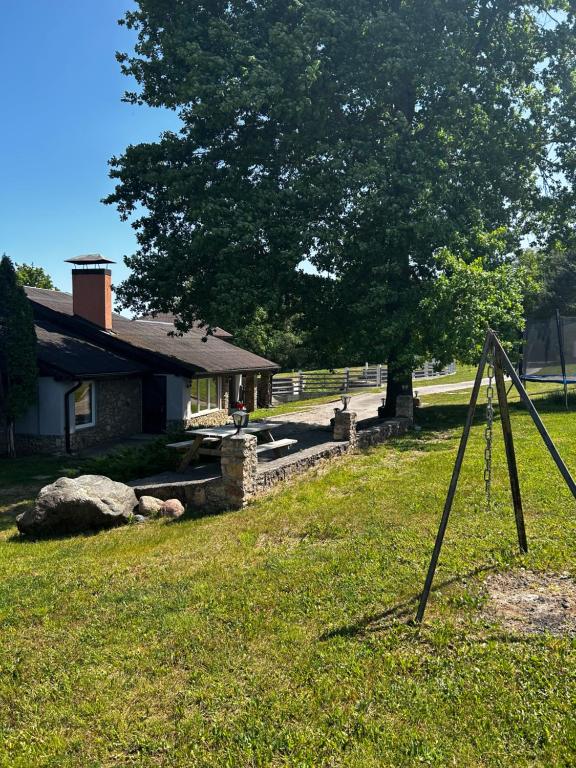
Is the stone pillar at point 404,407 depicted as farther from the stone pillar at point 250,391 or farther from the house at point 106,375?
the stone pillar at point 250,391

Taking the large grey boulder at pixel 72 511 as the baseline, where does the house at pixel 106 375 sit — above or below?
above

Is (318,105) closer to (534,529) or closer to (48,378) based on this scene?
(48,378)

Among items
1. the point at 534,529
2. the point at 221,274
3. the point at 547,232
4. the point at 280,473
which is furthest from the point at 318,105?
the point at 534,529

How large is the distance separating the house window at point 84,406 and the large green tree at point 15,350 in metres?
1.67

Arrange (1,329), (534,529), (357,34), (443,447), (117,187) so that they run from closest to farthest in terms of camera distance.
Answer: (534,529), (443,447), (357,34), (1,329), (117,187)

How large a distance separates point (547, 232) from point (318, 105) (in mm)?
9516

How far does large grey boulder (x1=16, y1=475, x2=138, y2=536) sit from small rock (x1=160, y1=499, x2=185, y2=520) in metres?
0.60

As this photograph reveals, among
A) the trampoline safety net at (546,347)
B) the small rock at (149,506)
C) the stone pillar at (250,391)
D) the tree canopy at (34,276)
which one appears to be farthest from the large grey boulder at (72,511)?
the tree canopy at (34,276)

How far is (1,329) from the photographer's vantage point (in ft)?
53.0

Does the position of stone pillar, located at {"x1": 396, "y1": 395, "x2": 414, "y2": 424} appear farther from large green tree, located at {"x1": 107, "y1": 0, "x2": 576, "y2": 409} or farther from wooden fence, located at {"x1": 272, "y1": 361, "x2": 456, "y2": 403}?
wooden fence, located at {"x1": 272, "y1": 361, "x2": 456, "y2": 403}

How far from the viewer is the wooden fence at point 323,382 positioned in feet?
106

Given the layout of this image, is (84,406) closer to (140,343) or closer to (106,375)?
(106,375)

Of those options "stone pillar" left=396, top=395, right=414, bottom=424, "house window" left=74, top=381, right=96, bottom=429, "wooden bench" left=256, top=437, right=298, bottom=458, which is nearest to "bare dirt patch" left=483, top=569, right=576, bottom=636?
"wooden bench" left=256, top=437, right=298, bottom=458

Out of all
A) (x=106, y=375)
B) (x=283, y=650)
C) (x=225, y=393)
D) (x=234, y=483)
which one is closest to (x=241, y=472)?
(x=234, y=483)
